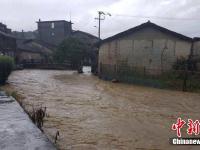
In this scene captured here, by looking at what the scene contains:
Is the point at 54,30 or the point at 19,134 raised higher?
the point at 54,30

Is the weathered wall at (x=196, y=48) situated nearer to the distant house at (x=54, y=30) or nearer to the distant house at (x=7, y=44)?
the distant house at (x=7, y=44)

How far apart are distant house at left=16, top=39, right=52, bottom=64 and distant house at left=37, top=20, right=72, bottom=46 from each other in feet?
31.2

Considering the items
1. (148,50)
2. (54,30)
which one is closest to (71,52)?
(148,50)

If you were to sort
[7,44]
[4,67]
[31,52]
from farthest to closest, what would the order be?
1. [31,52]
2. [7,44]
3. [4,67]

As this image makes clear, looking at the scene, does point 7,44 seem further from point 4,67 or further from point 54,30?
point 54,30

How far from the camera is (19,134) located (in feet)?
18.8

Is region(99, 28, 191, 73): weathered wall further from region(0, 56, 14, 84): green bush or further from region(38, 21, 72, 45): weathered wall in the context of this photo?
region(38, 21, 72, 45): weathered wall

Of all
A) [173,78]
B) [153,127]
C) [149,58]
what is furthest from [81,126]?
[149,58]

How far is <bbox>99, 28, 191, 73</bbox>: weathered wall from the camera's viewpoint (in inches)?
958

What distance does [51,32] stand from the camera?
6888cm

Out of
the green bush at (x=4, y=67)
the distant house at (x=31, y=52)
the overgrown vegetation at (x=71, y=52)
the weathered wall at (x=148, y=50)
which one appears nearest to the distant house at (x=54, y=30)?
the distant house at (x=31, y=52)

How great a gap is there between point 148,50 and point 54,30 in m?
46.2

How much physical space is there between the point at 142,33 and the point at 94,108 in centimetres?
1565

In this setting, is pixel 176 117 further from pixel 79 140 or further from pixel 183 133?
pixel 79 140
